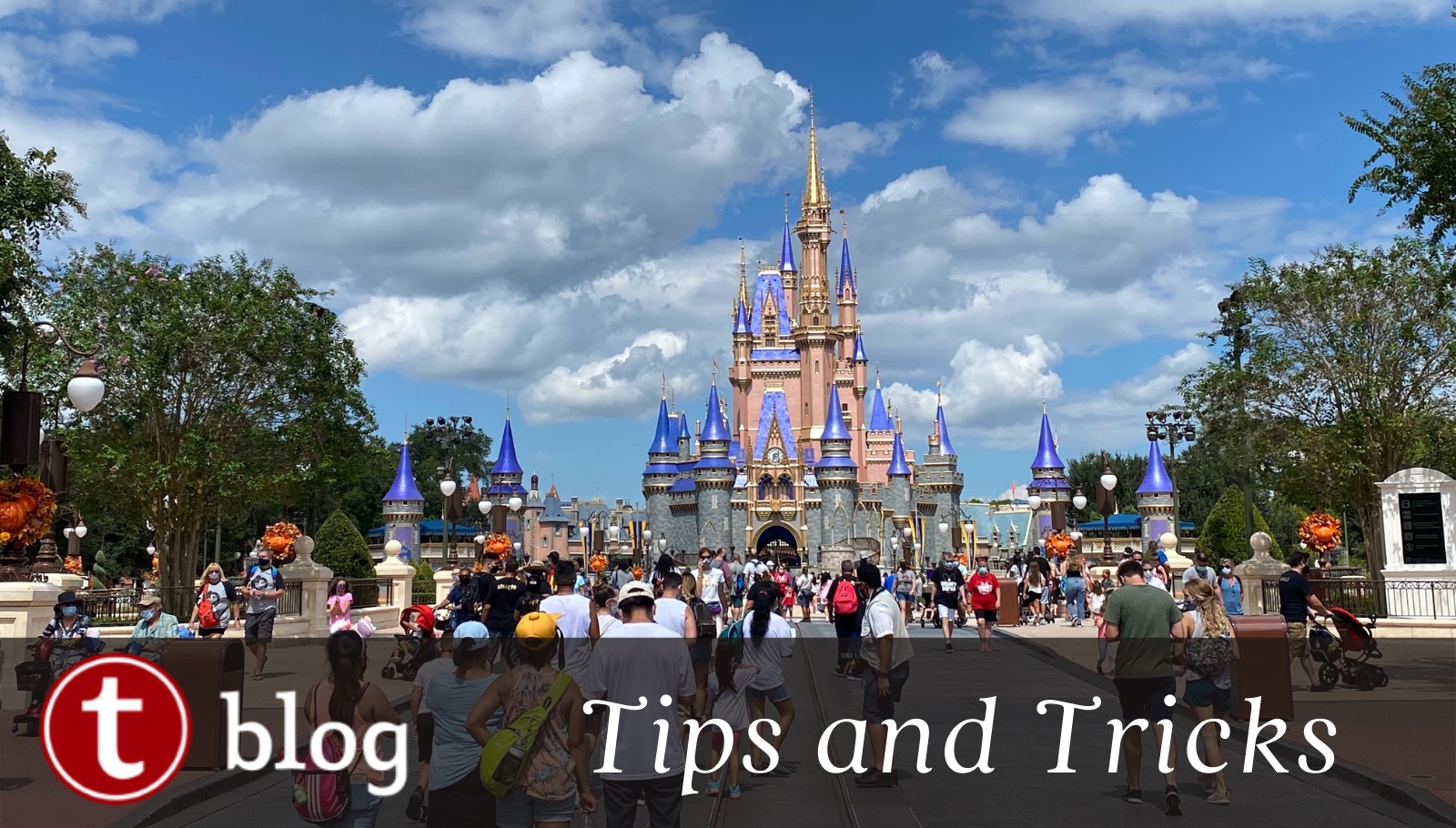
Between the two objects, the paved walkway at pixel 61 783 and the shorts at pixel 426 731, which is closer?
the shorts at pixel 426 731

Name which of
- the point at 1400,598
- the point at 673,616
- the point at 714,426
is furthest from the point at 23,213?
the point at 714,426

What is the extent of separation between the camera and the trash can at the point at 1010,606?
98.9ft

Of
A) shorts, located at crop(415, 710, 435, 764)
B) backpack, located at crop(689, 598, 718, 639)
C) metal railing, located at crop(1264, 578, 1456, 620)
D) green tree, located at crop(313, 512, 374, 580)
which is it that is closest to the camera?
shorts, located at crop(415, 710, 435, 764)

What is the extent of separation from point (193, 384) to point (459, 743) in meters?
28.6

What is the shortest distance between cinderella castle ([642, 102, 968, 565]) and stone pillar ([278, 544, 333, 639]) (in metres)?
54.2

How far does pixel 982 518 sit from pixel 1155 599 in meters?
118

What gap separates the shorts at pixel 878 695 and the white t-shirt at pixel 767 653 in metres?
0.68

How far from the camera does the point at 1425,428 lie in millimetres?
29984

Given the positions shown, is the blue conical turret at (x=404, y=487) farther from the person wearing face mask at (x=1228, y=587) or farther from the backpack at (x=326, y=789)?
the backpack at (x=326, y=789)

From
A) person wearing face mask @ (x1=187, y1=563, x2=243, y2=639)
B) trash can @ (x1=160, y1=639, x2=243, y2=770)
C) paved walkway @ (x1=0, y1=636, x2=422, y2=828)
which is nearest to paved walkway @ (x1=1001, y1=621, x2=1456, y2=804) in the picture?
paved walkway @ (x1=0, y1=636, x2=422, y2=828)

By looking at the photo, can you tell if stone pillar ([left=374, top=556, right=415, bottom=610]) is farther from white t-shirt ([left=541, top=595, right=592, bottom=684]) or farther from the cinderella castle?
the cinderella castle

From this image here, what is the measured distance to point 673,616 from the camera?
10023 mm

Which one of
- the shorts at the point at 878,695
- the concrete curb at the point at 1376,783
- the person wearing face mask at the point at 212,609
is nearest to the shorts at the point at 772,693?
the shorts at the point at 878,695
